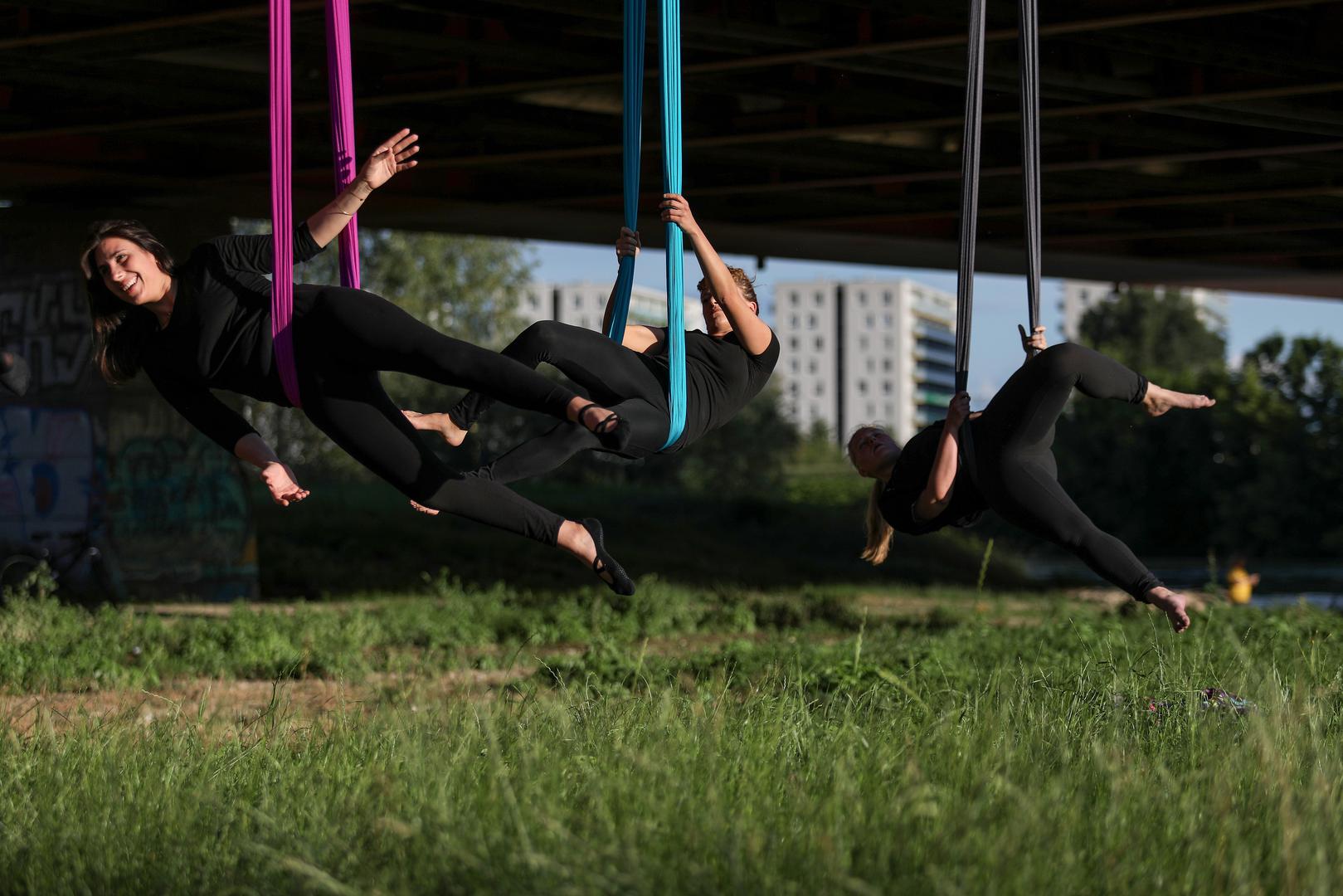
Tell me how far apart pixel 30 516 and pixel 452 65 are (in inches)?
316

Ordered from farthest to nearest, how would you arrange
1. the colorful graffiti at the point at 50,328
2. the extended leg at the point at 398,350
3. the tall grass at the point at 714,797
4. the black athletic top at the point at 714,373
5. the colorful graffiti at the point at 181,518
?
the colorful graffiti at the point at 181,518, the colorful graffiti at the point at 50,328, the black athletic top at the point at 714,373, the extended leg at the point at 398,350, the tall grass at the point at 714,797

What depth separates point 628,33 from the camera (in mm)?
5797

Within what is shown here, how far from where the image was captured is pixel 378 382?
5477 mm

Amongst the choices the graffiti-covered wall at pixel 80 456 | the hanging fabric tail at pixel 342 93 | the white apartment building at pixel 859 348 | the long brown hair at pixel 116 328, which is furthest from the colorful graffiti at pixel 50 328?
the white apartment building at pixel 859 348

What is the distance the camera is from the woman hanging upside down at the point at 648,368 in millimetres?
5652

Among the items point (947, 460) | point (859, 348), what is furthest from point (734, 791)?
point (859, 348)

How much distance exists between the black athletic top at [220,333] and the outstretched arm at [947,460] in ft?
7.98

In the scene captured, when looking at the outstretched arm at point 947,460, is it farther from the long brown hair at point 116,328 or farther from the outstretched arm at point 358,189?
the long brown hair at point 116,328

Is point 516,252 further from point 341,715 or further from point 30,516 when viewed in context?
point 341,715

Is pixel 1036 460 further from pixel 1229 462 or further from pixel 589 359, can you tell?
pixel 1229 462

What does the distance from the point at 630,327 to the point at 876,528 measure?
140cm

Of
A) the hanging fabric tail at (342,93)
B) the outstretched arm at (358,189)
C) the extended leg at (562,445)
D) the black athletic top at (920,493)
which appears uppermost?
the hanging fabric tail at (342,93)

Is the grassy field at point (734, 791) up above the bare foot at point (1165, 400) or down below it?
below

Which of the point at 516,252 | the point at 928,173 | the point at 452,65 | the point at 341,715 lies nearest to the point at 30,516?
the point at 452,65
